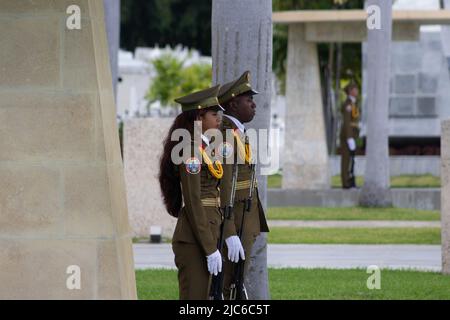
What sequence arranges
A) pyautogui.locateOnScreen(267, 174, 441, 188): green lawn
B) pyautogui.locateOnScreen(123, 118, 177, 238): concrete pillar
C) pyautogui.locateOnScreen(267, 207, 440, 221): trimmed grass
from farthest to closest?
pyautogui.locateOnScreen(267, 174, 441, 188): green lawn < pyautogui.locateOnScreen(267, 207, 440, 221): trimmed grass < pyautogui.locateOnScreen(123, 118, 177, 238): concrete pillar

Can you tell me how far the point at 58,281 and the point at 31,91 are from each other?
1.18m

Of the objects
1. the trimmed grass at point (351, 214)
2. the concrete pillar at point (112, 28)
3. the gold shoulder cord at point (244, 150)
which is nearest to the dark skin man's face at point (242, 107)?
the gold shoulder cord at point (244, 150)

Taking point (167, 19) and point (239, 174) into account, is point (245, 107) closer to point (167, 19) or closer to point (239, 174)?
point (239, 174)

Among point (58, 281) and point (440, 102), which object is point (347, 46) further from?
point (58, 281)

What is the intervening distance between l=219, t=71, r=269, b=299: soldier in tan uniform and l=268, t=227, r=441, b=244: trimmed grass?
27.1ft

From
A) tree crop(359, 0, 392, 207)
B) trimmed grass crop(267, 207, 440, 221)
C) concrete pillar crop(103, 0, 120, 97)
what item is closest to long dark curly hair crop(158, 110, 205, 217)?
concrete pillar crop(103, 0, 120, 97)

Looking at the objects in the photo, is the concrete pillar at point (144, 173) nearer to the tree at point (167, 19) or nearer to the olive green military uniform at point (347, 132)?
the olive green military uniform at point (347, 132)

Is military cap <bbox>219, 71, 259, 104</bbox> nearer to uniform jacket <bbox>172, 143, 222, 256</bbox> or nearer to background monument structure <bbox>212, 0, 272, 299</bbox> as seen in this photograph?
uniform jacket <bbox>172, 143, 222, 256</bbox>

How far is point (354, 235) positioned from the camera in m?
19.6

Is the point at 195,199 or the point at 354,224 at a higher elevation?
the point at 195,199

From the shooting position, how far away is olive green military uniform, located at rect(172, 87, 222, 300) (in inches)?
368

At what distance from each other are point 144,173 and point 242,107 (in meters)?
8.48

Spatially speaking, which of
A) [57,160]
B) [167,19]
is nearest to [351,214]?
[57,160]
